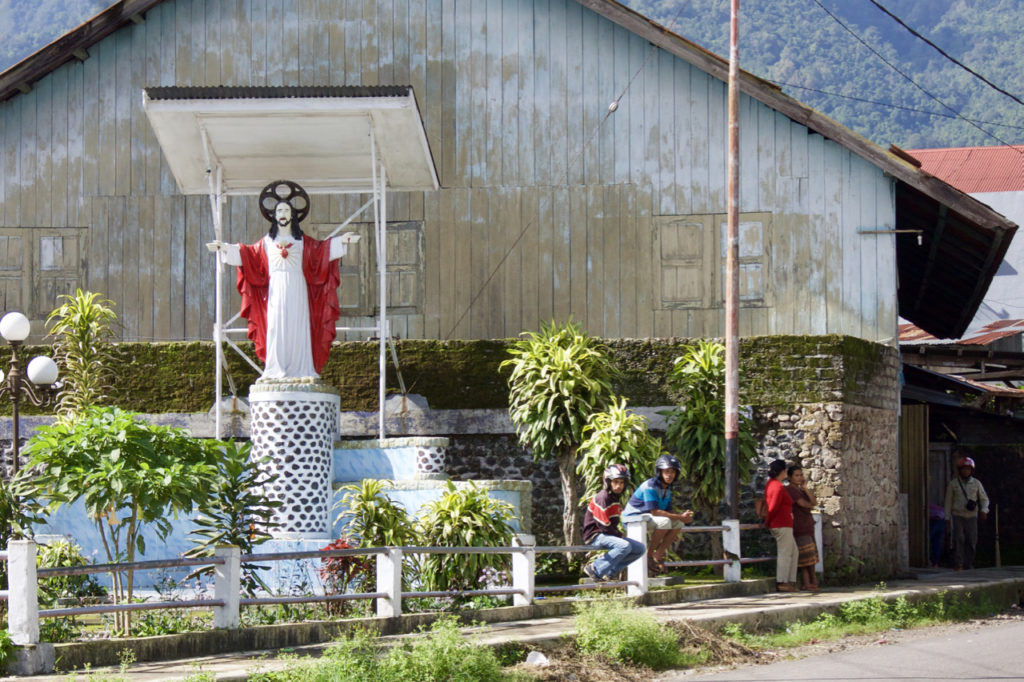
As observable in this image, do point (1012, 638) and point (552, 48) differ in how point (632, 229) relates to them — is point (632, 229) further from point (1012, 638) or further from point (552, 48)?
point (1012, 638)

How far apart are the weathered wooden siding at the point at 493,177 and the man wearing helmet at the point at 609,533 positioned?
6.91m

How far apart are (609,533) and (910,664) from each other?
3779 millimetres

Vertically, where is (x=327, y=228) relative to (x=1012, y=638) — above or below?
above

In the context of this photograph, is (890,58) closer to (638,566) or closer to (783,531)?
(783,531)

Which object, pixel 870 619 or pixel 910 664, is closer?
pixel 910 664

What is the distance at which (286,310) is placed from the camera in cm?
1770

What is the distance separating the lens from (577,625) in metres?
12.8

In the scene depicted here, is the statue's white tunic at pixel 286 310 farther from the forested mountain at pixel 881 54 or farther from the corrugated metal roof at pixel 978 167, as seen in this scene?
the forested mountain at pixel 881 54

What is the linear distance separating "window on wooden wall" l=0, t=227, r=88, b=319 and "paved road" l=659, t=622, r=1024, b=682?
13891mm

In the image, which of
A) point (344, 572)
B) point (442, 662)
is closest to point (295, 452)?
point (344, 572)

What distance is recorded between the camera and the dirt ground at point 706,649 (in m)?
12.0

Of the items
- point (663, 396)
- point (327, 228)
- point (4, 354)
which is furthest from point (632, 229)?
point (4, 354)

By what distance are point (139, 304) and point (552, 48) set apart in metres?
7.62

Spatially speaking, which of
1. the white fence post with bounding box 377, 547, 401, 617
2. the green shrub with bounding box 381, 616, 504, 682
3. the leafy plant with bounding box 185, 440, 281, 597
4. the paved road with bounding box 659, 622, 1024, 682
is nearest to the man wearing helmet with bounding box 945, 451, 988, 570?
the paved road with bounding box 659, 622, 1024, 682
